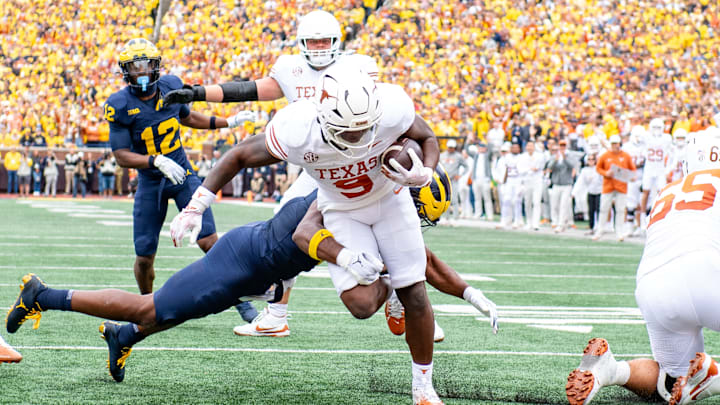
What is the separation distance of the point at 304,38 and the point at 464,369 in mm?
2190

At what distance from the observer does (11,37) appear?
28.7 metres

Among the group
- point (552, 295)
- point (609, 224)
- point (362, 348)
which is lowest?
point (609, 224)

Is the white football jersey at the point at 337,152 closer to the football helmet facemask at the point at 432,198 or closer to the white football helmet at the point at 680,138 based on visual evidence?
the football helmet facemask at the point at 432,198

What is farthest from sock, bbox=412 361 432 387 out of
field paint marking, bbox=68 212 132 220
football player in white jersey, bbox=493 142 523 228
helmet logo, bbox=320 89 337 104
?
field paint marking, bbox=68 212 132 220

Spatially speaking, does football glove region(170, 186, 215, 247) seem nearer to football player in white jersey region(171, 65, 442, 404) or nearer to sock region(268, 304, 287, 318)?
football player in white jersey region(171, 65, 442, 404)

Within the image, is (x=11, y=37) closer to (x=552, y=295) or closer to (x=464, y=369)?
(x=552, y=295)

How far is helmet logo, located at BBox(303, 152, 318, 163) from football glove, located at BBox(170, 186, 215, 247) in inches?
21.6

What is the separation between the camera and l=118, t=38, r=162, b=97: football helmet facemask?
6293 mm

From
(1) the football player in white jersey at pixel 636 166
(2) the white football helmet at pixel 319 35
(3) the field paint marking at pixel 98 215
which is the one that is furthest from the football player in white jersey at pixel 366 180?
(3) the field paint marking at pixel 98 215

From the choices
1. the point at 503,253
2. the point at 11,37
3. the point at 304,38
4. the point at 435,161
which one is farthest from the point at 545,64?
the point at 435,161

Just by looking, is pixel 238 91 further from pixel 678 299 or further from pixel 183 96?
pixel 678 299

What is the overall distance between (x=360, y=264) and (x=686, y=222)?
133 centimetres

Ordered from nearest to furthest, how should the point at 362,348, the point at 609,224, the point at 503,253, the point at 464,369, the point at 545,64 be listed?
the point at 464,369 → the point at 362,348 → the point at 503,253 → the point at 609,224 → the point at 545,64

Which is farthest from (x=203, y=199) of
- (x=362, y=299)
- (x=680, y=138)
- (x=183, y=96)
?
(x=680, y=138)
